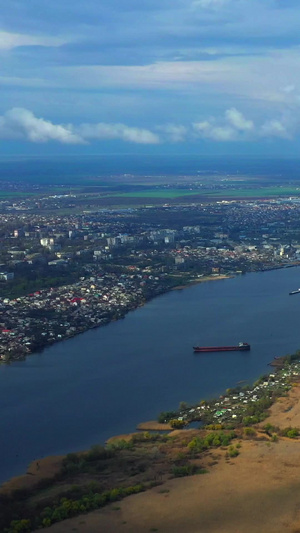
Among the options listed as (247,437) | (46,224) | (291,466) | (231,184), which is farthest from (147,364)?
(231,184)

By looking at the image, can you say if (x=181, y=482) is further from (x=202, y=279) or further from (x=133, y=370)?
(x=202, y=279)

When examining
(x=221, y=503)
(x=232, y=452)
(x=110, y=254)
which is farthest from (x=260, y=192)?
(x=221, y=503)

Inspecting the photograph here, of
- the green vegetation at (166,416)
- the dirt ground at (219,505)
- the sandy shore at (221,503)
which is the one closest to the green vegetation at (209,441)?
the sandy shore at (221,503)

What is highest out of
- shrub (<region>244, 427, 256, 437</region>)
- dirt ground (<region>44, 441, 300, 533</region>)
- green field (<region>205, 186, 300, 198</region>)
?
green field (<region>205, 186, 300, 198</region>)

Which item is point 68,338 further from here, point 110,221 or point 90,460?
point 110,221

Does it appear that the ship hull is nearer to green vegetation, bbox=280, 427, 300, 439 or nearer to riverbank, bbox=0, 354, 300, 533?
riverbank, bbox=0, 354, 300, 533

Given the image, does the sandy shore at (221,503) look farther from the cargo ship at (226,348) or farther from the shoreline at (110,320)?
the shoreline at (110,320)

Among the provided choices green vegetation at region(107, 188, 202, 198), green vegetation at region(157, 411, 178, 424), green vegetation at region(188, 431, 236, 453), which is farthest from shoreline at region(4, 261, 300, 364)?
green vegetation at region(107, 188, 202, 198)
